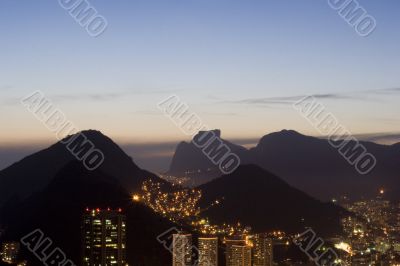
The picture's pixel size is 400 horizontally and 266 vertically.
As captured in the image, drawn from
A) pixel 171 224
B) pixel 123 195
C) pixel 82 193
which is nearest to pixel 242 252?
pixel 171 224

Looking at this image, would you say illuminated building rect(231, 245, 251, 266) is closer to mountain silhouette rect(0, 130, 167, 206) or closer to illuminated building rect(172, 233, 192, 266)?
illuminated building rect(172, 233, 192, 266)

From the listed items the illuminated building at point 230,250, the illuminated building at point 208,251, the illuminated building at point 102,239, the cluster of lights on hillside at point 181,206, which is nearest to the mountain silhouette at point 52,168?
the cluster of lights on hillside at point 181,206

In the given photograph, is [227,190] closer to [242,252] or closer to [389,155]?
[242,252]

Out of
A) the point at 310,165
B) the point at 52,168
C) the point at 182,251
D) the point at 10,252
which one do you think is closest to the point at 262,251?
the point at 182,251

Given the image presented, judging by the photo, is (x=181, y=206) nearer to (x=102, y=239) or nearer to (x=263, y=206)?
(x=263, y=206)

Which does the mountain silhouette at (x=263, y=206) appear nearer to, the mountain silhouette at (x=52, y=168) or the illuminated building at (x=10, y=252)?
the mountain silhouette at (x=52, y=168)

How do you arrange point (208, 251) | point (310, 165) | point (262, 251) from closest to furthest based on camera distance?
point (208, 251) → point (262, 251) → point (310, 165)

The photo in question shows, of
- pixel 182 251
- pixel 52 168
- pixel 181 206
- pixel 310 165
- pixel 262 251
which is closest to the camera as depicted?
pixel 182 251
